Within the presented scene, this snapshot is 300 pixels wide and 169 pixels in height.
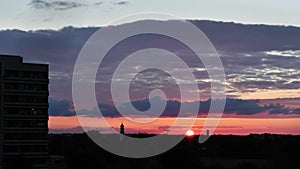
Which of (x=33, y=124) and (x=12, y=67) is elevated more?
(x=12, y=67)

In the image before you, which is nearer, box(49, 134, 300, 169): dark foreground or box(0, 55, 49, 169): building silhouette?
box(49, 134, 300, 169): dark foreground

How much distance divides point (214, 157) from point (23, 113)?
29856 mm

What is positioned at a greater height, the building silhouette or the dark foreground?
the building silhouette

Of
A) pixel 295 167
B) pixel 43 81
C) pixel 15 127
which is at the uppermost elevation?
pixel 43 81

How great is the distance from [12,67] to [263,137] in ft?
146

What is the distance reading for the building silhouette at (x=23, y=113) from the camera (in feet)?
299

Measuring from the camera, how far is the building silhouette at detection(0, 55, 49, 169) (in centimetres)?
9100

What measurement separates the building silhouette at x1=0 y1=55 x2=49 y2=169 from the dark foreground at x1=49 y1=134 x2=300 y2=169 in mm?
5639

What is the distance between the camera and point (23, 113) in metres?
93.9

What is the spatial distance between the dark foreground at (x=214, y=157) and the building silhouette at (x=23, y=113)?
564cm

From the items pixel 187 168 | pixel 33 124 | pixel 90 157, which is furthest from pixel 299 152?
pixel 33 124

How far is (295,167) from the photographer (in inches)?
3017

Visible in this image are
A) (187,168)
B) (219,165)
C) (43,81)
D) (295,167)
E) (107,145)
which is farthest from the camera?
(107,145)

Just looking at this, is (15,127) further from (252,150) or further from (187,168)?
(252,150)
